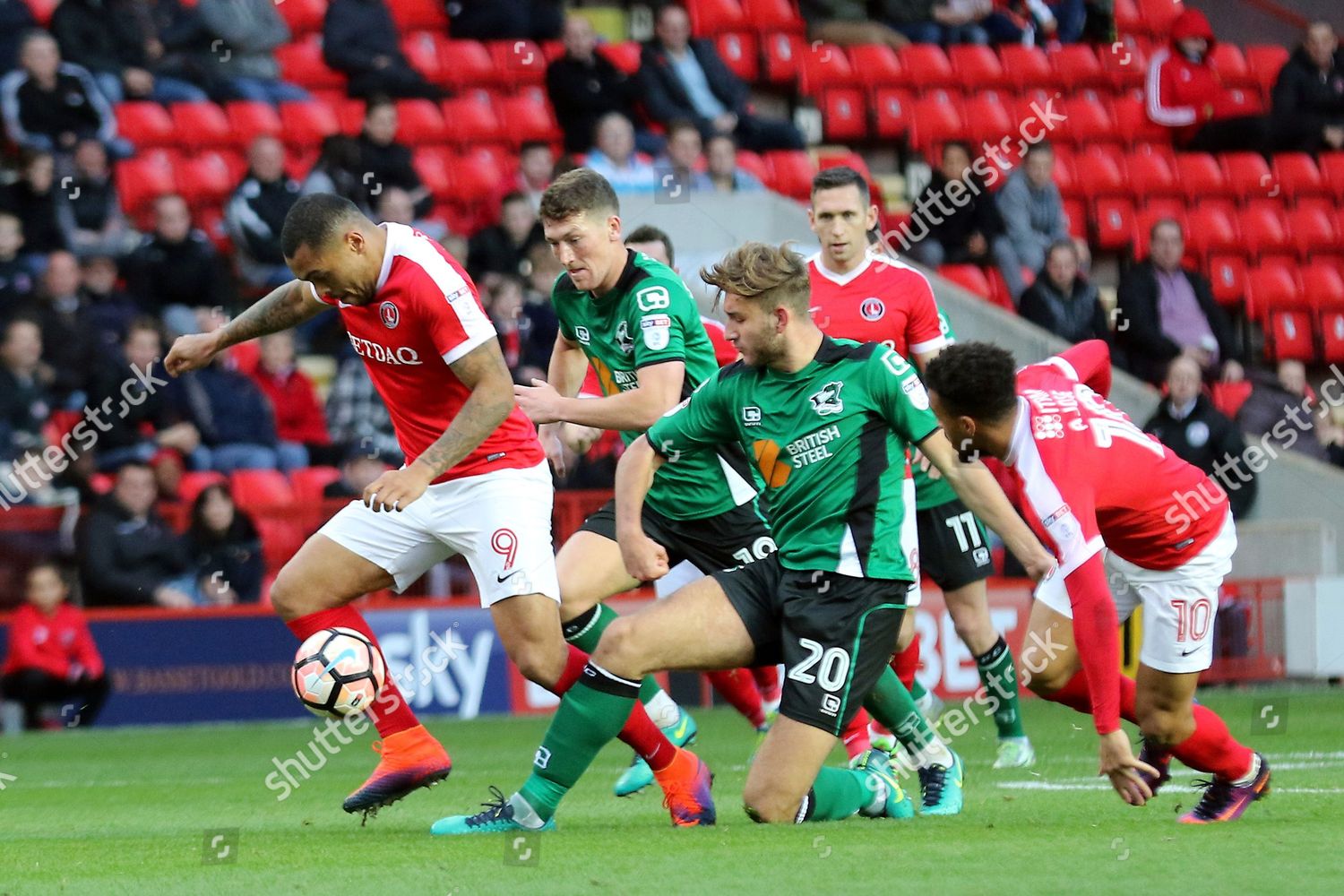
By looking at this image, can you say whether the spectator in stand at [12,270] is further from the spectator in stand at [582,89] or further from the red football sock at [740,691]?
the red football sock at [740,691]

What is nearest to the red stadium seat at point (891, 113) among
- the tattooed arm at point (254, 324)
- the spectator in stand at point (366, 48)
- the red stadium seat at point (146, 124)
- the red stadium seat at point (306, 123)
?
the spectator in stand at point (366, 48)

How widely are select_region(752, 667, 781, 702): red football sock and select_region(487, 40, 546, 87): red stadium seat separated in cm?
843

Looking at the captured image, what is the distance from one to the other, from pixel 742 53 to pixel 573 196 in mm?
11064

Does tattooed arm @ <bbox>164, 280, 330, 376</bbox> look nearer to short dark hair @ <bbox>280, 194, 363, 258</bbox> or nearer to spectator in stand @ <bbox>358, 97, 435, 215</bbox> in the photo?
short dark hair @ <bbox>280, 194, 363, 258</bbox>

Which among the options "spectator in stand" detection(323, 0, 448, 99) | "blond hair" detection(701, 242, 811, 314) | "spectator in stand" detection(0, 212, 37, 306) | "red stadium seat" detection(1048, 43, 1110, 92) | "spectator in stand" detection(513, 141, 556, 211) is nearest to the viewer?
"blond hair" detection(701, 242, 811, 314)

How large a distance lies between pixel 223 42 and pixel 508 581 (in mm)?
10017

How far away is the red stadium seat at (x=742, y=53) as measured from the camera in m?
17.5

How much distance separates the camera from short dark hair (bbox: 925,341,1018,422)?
5.73 m

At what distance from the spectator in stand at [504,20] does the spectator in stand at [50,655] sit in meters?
6.82

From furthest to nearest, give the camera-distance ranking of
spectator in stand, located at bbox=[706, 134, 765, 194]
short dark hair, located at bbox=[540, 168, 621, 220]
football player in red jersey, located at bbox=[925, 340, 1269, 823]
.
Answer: spectator in stand, located at bbox=[706, 134, 765, 194] → short dark hair, located at bbox=[540, 168, 621, 220] → football player in red jersey, located at bbox=[925, 340, 1269, 823]

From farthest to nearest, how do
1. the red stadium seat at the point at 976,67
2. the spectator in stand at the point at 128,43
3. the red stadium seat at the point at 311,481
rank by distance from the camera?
the red stadium seat at the point at 976,67
the spectator in stand at the point at 128,43
the red stadium seat at the point at 311,481

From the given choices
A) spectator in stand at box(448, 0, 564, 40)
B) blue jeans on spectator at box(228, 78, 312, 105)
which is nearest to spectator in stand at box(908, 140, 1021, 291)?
spectator in stand at box(448, 0, 564, 40)

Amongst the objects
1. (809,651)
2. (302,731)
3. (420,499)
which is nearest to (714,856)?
(809,651)

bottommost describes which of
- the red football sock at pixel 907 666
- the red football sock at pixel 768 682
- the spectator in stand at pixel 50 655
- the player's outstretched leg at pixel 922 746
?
the spectator in stand at pixel 50 655
